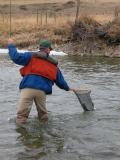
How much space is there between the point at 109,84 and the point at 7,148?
8.87 m

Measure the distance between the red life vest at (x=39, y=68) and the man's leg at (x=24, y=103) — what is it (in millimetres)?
416

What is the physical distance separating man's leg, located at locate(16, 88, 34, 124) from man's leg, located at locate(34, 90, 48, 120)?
16 cm

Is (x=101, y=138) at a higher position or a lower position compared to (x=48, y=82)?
lower

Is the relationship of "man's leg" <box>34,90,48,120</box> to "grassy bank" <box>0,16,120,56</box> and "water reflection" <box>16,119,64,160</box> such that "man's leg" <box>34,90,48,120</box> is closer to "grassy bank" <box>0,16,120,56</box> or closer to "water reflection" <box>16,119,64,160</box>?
"water reflection" <box>16,119,64,160</box>

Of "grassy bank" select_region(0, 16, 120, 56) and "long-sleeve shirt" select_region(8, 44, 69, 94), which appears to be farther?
"grassy bank" select_region(0, 16, 120, 56)

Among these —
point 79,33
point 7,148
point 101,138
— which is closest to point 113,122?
point 101,138

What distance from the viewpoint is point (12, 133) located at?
35.6ft

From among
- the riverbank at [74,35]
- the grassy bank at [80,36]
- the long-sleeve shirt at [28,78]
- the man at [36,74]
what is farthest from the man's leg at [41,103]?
the grassy bank at [80,36]

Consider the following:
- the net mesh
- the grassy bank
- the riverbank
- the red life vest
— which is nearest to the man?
the red life vest

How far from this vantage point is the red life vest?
35.9 feet

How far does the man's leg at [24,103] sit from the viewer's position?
36.3 feet

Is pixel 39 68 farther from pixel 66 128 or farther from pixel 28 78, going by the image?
pixel 66 128

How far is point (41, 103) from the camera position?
11375 millimetres

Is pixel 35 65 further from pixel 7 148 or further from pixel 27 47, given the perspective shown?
pixel 27 47
